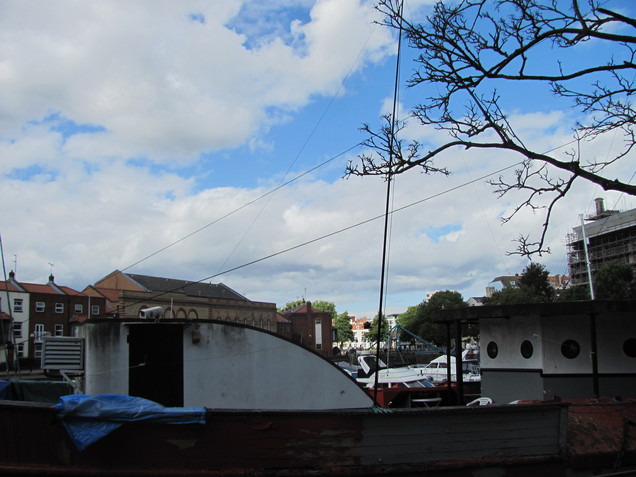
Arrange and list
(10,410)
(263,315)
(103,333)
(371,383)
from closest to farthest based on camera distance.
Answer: (10,410) < (103,333) < (371,383) < (263,315)

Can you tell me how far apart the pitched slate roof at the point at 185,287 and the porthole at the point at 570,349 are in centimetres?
6226

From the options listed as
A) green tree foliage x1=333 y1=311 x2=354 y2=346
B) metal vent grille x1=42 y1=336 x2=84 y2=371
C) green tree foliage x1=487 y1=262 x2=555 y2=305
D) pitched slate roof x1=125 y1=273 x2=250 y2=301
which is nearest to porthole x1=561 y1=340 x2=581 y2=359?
metal vent grille x1=42 y1=336 x2=84 y2=371

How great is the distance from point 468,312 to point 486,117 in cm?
388

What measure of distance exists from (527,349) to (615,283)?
1950 inches

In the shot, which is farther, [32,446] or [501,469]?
[501,469]

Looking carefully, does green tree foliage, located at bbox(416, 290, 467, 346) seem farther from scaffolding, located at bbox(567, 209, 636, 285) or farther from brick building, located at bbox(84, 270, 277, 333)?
brick building, located at bbox(84, 270, 277, 333)

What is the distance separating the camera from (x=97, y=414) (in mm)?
6094

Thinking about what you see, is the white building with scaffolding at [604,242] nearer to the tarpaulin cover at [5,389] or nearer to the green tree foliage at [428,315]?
the green tree foliage at [428,315]

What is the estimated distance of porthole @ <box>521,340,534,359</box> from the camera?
36.1 ft

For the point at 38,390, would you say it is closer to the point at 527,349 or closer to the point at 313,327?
the point at 527,349

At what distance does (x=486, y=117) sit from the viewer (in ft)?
34.9

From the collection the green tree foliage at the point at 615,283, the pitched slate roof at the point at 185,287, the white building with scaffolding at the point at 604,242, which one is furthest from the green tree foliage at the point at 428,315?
the pitched slate roof at the point at 185,287

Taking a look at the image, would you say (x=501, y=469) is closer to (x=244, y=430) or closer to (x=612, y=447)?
(x=612, y=447)

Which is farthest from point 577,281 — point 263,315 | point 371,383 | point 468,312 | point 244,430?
point 244,430
